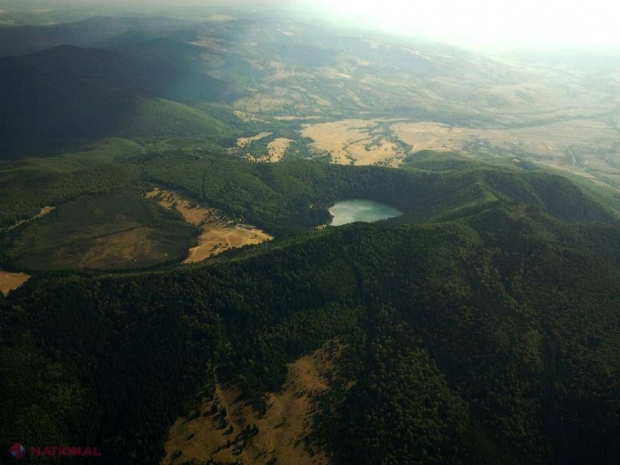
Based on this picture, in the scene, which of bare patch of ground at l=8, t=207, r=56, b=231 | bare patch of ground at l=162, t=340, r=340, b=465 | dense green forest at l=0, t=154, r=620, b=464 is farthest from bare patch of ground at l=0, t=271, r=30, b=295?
bare patch of ground at l=162, t=340, r=340, b=465

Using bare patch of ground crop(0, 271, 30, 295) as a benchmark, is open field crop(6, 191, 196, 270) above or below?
below

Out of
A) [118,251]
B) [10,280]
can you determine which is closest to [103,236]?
[118,251]

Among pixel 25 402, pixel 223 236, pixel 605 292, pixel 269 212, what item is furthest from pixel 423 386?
pixel 269 212

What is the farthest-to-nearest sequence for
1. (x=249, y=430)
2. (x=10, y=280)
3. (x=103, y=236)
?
(x=103, y=236)
(x=10, y=280)
(x=249, y=430)

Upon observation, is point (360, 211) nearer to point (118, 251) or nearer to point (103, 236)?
point (118, 251)

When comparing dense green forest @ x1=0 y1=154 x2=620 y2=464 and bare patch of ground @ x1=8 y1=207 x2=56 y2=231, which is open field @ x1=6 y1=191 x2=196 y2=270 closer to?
bare patch of ground @ x1=8 y1=207 x2=56 y2=231

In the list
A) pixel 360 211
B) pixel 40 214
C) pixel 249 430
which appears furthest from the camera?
pixel 360 211

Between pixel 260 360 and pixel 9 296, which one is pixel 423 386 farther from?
pixel 9 296
